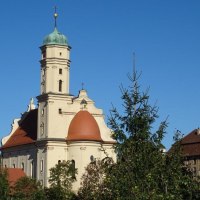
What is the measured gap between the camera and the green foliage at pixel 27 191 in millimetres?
70100

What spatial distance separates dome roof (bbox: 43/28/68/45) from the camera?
9744 centimetres

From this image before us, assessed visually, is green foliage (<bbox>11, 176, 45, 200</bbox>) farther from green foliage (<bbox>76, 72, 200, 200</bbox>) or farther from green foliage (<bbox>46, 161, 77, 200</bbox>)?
green foliage (<bbox>76, 72, 200, 200</bbox>)

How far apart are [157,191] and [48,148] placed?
6340 centimetres

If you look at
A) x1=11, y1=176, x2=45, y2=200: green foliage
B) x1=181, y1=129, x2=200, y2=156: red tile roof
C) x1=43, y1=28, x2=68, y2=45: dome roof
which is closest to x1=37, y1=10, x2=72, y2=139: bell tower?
x1=43, y1=28, x2=68, y2=45: dome roof

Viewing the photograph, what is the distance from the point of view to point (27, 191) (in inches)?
3036

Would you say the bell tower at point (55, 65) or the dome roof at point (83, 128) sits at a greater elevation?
the bell tower at point (55, 65)

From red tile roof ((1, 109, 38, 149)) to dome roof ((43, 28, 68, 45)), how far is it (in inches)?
604

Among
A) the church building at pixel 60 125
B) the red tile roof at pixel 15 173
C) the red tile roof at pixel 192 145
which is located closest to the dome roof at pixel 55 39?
the church building at pixel 60 125

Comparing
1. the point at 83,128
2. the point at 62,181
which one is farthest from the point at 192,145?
the point at 62,181

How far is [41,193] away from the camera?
7012 centimetres

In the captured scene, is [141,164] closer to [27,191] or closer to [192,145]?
[27,191]

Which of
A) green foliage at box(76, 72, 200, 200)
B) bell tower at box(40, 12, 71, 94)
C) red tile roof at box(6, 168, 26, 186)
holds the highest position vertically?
bell tower at box(40, 12, 71, 94)

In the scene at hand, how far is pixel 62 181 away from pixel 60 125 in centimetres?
1601

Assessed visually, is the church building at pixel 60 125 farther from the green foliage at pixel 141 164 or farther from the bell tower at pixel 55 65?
the green foliage at pixel 141 164
